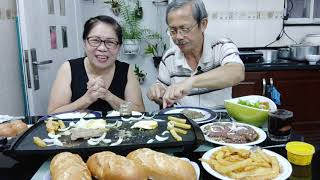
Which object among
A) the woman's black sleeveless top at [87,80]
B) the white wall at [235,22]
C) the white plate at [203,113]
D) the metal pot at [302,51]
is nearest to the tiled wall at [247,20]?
the white wall at [235,22]

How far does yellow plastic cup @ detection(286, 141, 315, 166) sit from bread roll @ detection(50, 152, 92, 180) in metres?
0.61

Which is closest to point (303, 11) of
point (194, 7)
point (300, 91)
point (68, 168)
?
point (300, 91)

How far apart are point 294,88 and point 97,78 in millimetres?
1973

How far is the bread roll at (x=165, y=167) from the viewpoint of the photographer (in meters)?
0.74

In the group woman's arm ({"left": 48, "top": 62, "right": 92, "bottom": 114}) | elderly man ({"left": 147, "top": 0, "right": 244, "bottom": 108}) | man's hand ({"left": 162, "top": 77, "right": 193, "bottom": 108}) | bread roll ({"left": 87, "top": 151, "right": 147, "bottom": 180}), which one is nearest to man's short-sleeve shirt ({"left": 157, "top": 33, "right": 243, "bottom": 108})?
elderly man ({"left": 147, "top": 0, "right": 244, "bottom": 108})

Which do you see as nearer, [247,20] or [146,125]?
[146,125]

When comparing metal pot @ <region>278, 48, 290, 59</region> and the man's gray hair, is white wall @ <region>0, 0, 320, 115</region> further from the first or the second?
the man's gray hair

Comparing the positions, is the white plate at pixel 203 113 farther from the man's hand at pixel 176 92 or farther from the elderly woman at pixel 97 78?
the elderly woman at pixel 97 78

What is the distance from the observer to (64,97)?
1788 millimetres

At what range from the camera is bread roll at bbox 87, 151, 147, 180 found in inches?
27.7

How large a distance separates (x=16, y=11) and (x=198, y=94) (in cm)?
158

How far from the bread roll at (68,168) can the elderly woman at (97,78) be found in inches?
Answer: 33.9

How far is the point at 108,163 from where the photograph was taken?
0.75 m

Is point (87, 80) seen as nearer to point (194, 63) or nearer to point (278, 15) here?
point (194, 63)
